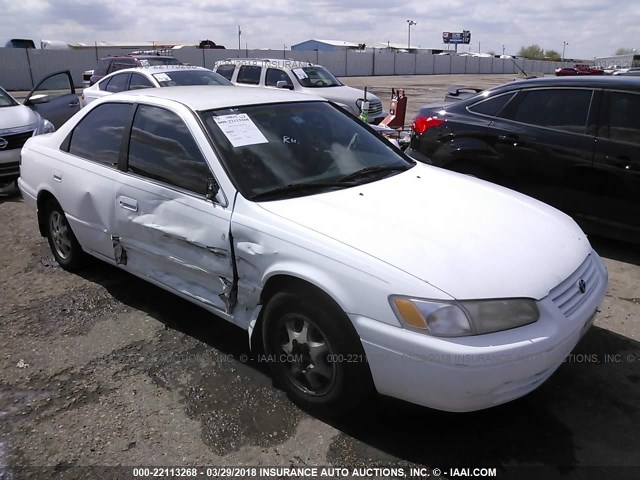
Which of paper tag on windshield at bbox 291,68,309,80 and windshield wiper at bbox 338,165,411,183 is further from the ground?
paper tag on windshield at bbox 291,68,309,80

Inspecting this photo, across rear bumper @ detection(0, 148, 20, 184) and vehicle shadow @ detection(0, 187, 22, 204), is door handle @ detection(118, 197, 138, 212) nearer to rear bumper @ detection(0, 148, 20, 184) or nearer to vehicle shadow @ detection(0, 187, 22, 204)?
vehicle shadow @ detection(0, 187, 22, 204)

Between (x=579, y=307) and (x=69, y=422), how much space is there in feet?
8.65

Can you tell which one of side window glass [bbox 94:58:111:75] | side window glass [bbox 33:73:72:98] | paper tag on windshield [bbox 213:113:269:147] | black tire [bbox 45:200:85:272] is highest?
side window glass [bbox 94:58:111:75]

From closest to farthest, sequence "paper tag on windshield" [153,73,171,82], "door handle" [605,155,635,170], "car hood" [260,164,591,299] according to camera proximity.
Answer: "car hood" [260,164,591,299] < "door handle" [605,155,635,170] < "paper tag on windshield" [153,73,171,82]

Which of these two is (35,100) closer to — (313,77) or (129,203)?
(313,77)

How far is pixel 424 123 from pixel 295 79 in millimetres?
6872

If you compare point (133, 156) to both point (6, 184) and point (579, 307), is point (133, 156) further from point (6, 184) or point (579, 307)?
point (6, 184)

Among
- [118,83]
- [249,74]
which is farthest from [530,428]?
[249,74]

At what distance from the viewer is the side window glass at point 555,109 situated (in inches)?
198

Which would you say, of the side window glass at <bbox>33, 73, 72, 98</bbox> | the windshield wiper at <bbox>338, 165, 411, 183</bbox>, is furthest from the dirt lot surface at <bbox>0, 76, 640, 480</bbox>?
the side window glass at <bbox>33, 73, 72, 98</bbox>

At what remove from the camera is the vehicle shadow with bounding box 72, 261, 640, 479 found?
2.54m

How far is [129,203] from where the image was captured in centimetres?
361

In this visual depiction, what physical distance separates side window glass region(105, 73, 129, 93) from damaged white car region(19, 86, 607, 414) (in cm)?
697

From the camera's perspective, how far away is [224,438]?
107 inches
